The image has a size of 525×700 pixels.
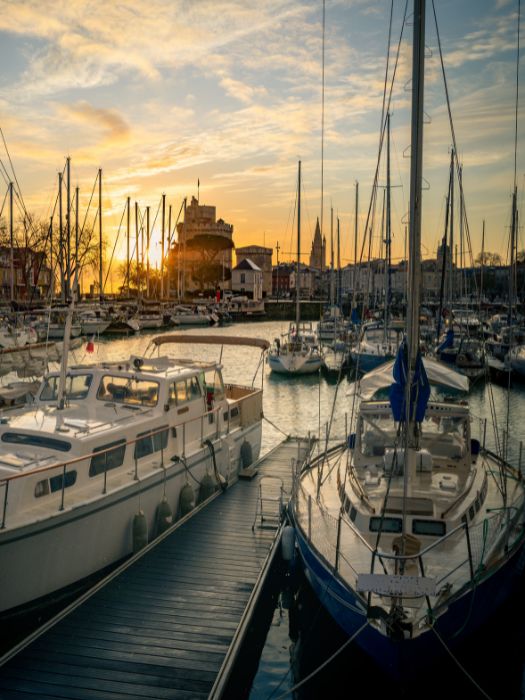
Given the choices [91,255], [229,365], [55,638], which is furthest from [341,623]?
[91,255]

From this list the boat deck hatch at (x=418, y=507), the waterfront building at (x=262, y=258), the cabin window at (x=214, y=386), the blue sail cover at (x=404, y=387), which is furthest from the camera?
the waterfront building at (x=262, y=258)

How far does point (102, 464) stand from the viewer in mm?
12102

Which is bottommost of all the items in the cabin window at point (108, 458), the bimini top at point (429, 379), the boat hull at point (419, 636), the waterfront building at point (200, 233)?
the boat hull at point (419, 636)

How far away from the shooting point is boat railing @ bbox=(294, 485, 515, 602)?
8.52m

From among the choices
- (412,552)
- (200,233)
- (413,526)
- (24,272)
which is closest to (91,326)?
(24,272)

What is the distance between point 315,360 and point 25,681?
33912mm

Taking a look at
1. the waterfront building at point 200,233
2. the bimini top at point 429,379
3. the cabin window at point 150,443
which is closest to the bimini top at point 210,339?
the bimini top at point 429,379

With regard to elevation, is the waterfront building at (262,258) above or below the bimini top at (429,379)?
above

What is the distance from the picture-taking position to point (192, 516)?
13.6 m

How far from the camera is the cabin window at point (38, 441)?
38.4ft

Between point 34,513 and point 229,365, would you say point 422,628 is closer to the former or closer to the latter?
point 34,513

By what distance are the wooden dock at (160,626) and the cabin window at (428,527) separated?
9.18ft

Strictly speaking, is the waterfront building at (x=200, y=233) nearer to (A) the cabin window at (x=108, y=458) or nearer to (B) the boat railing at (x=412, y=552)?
(A) the cabin window at (x=108, y=458)

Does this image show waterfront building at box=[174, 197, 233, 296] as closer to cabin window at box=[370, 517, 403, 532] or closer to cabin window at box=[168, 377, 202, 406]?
cabin window at box=[168, 377, 202, 406]
